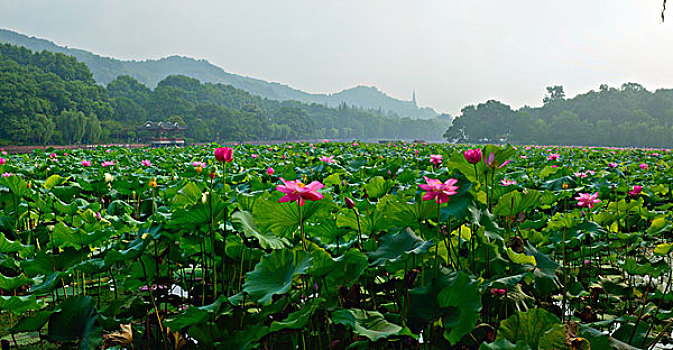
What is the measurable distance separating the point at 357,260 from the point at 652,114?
2160 inches

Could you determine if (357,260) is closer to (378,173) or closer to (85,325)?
(85,325)

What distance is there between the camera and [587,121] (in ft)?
137

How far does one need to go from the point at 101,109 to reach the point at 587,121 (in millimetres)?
51061

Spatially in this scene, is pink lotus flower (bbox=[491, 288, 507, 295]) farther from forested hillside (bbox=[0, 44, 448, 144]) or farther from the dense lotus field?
forested hillside (bbox=[0, 44, 448, 144])

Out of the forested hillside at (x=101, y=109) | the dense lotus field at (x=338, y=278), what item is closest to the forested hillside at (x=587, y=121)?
the forested hillside at (x=101, y=109)

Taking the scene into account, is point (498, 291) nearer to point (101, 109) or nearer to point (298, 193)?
point (298, 193)

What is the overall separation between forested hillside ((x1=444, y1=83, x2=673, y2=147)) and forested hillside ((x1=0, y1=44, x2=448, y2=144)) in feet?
91.0

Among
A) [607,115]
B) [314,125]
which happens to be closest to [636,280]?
[607,115]

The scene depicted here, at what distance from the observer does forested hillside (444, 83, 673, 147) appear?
37719 mm

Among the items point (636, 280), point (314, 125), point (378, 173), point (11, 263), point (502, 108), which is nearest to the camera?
point (11, 263)

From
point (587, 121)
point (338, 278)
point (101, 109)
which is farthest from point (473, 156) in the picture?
point (101, 109)

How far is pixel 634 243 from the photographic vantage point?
2561mm

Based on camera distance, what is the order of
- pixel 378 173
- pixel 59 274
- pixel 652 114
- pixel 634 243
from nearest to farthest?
pixel 59 274 → pixel 634 243 → pixel 378 173 → pixel 652 114

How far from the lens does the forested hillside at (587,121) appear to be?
37719 mm
